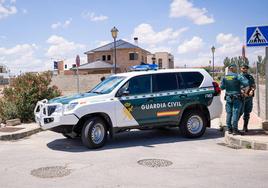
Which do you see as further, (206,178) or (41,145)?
(41,145)

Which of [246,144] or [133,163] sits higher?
[246,144]

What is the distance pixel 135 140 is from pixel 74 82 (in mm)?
34456

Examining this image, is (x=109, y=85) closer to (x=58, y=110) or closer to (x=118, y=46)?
(x=58, y=110)

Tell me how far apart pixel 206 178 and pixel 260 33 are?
5246mm

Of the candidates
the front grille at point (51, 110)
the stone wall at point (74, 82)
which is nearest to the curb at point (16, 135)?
the front grille at point (51, 110)

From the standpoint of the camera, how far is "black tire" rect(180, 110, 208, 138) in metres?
9.49

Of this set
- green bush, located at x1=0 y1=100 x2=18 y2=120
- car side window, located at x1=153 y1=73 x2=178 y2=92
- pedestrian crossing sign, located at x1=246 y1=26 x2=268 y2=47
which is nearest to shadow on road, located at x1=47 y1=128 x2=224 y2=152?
car side window, located at x1=153 y1=73 x2=178 y2=92

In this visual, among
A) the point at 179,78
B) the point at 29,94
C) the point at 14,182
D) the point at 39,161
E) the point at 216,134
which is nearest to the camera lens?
the point at 14,182

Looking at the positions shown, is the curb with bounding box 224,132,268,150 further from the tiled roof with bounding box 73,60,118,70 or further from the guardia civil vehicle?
the tiled roof with bounding box 73,60,118,70

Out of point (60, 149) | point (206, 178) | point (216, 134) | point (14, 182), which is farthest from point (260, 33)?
point (14, 182)

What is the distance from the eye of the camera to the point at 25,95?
1312cm

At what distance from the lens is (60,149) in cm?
840

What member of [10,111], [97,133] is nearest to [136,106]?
[97,133]

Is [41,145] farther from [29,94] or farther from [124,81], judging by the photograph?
[29,94]
